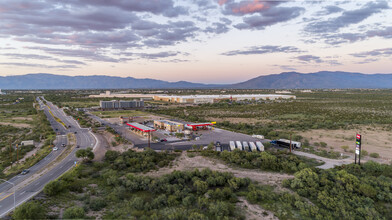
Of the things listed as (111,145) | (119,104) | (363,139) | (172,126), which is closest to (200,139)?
(172,126)

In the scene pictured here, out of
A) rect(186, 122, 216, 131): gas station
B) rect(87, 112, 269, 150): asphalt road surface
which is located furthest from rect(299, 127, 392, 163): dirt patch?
rect(186, 122, 216, 131): gas station

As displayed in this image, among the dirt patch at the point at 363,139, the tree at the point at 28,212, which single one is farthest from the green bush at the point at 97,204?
the dirt patch at the point at 363,139

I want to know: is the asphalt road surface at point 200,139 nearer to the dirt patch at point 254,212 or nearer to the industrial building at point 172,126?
the industrial building at point 172,126

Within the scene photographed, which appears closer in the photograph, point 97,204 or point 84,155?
point 97,204

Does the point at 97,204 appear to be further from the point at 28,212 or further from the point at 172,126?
the point at 172,126

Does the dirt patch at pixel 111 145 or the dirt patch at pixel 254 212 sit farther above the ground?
the dirt patch at pixel 111 145
